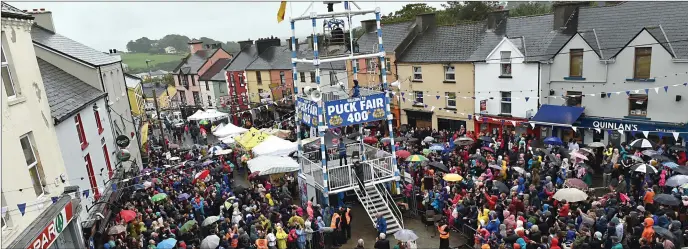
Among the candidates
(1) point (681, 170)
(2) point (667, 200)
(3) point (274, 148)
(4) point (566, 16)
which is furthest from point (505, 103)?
(2) point (667, 200)

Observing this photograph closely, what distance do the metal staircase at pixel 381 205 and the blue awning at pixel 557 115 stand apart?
1250 cm

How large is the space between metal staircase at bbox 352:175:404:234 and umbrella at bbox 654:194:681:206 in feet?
26.6

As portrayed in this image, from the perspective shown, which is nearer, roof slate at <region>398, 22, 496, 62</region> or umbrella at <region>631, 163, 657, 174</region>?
Result: umbrella at <region>631, 163, 657, 174</region>

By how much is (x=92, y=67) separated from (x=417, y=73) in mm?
21246

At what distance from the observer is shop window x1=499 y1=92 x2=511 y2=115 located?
95.5 feet

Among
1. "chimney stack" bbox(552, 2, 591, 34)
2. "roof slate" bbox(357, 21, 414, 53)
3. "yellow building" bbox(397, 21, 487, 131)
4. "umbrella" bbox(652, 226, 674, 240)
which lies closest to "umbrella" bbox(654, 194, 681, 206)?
"umbrella" bbox(652, 226, 674, 240)

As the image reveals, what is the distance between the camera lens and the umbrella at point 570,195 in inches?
566

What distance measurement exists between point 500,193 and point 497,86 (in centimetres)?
1437

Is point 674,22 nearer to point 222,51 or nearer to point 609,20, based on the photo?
point 609,20

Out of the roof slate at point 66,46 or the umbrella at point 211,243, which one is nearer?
the umbrella at point 211,243

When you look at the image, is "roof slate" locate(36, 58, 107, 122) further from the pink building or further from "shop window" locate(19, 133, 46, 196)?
the pink building

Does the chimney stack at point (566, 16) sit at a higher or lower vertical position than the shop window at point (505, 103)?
higher

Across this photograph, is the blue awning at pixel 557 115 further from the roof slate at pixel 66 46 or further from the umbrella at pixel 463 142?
the roof slate at pixel 66 46

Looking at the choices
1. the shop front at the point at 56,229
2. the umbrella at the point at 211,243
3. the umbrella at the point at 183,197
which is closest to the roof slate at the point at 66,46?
the umbrella at the point at 183,197
